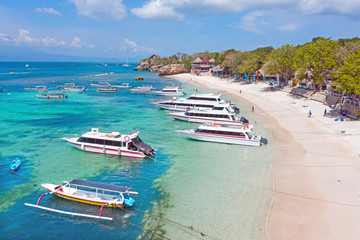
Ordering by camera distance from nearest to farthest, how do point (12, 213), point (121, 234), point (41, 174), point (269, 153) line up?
point (121, 234) < point (12, 213) < point (41, 174) < point (269, 153)

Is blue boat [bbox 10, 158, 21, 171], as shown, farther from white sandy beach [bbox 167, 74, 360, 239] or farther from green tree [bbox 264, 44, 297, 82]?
green tree [bbox 264, 44, 297, 82]

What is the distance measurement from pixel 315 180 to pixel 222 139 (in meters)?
13.2

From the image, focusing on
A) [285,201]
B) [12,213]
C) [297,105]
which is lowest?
[12,213]

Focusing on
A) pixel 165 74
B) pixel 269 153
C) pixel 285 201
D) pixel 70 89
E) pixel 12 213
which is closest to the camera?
pixel 12 213

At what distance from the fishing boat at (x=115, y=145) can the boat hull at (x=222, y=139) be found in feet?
24.9

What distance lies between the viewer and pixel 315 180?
23531 millimetres

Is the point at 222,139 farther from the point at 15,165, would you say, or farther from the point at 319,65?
the point at 319,65

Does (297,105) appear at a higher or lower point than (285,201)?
higher

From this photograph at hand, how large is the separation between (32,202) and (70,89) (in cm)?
7742

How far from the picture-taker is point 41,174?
25250 mm

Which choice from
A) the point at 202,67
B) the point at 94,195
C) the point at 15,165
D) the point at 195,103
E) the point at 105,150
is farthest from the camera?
the point at 202,67

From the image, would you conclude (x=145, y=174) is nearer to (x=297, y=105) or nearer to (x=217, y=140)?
(x=217, y=140)

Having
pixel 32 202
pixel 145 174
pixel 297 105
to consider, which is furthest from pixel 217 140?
pixel 297 105

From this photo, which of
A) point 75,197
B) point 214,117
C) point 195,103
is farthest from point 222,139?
point 75,197
